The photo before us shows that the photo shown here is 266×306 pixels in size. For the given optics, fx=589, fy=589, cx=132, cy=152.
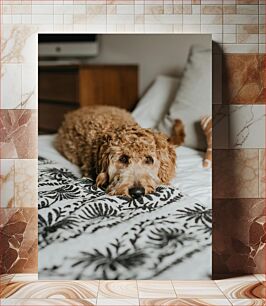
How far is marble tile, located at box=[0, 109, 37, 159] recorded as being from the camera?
9.06 feet

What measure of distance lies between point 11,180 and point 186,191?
2.71 feet

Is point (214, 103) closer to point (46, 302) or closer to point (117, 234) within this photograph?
point (117, 234)

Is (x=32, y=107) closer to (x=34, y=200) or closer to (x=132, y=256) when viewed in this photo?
(x=34, y=200)

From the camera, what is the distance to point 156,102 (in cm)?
284

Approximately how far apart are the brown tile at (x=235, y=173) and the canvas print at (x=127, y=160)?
6 centimetres

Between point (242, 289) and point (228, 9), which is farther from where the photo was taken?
point (228, 9)

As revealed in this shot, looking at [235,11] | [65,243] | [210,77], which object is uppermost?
[235,11]

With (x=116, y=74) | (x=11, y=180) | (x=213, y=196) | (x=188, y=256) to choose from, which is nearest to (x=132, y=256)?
(x=188, y=256)

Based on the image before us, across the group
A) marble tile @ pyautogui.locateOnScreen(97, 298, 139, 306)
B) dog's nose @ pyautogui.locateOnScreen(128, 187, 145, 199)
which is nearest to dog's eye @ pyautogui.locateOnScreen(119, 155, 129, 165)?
dog's nose @ pyautogui.locateOnScreen(128, 187, 145, 199)

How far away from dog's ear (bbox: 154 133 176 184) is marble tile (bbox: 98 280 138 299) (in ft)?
1.63

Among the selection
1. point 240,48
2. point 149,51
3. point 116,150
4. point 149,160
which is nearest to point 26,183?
point 116,150

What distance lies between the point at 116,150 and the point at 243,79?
0.69 meters

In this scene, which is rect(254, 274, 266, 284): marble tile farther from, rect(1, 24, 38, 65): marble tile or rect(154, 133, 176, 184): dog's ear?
rect(1, 24, 38, 65): marble tile

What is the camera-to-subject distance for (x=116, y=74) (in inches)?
112
